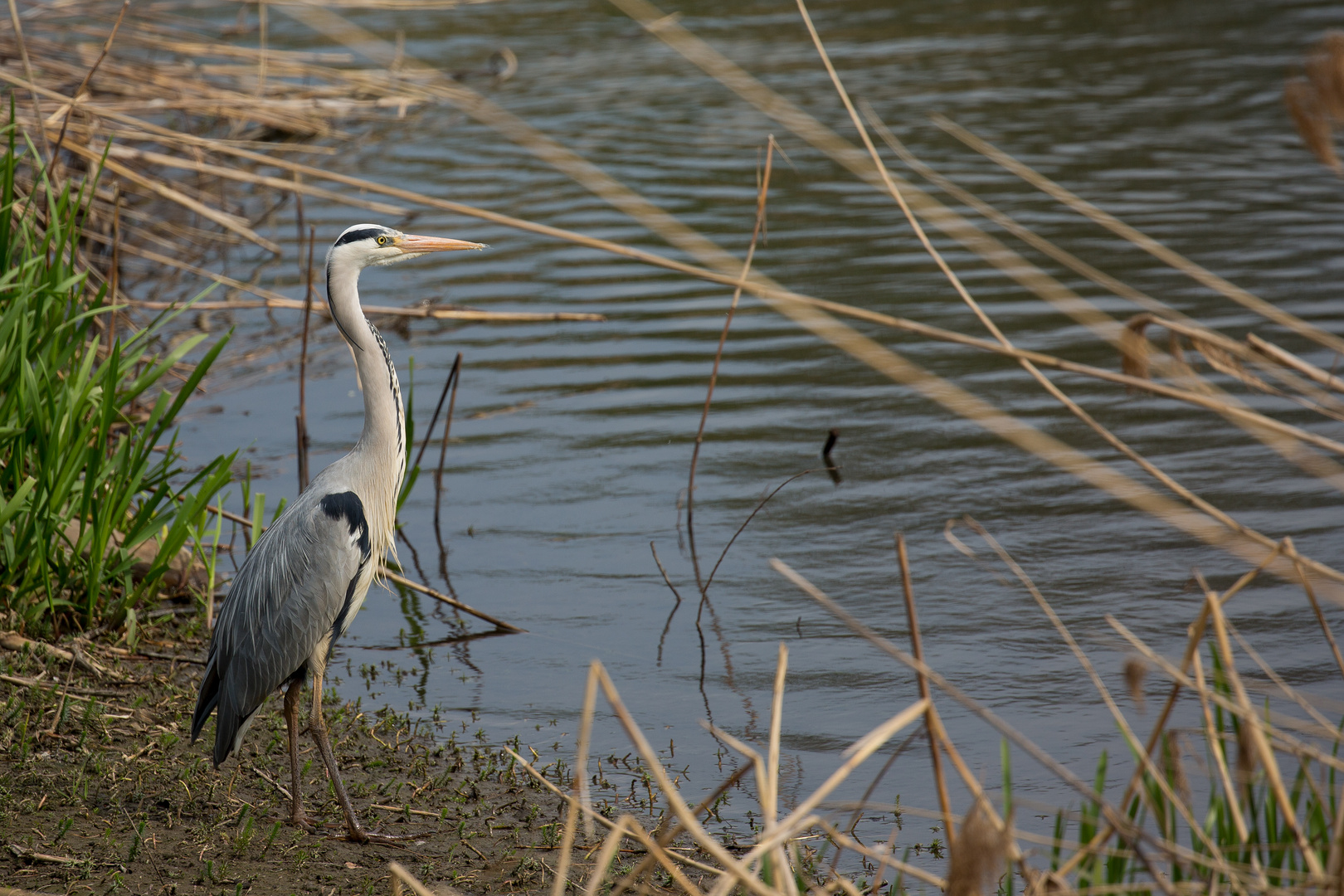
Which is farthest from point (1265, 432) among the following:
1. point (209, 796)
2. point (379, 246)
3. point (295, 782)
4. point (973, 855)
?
point (209, 796)

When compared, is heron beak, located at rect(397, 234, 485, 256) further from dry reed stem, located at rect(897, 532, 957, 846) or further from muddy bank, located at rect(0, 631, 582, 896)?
dry reed stem, located at rect(897, 532, 957, 846)

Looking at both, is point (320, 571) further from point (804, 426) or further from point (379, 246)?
point (804, 426)

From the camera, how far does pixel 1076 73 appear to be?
48.0ft

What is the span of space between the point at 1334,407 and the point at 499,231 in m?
9.36

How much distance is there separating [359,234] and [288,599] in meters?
1.22

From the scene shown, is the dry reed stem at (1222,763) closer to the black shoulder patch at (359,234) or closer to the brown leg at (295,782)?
the brown leg at (295,782)

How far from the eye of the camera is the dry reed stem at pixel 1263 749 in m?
2.08

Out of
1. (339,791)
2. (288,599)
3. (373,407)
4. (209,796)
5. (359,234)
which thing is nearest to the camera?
(339,791)

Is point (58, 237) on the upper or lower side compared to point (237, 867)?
upper

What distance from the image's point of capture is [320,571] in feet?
13.3

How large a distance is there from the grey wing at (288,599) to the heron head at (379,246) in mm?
791

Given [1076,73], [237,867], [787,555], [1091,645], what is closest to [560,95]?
[1076,73]

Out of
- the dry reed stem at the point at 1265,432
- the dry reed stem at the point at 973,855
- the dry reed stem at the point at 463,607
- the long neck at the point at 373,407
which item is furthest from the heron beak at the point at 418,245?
the dry reed stem at the point at 973,855

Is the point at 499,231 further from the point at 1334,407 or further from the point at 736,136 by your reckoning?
the point at 1334,407
